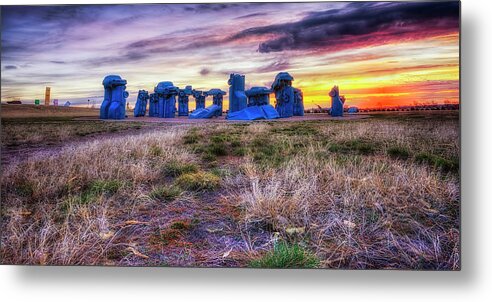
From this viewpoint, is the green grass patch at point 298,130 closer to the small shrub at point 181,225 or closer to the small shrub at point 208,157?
the small shrub at point 208,157

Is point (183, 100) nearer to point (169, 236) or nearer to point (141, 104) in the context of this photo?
point (141, 104)

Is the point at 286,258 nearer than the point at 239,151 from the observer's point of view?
Yes

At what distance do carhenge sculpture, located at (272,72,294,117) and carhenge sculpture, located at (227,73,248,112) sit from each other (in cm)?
27

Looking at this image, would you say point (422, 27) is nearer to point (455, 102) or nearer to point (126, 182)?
point (455, 102)

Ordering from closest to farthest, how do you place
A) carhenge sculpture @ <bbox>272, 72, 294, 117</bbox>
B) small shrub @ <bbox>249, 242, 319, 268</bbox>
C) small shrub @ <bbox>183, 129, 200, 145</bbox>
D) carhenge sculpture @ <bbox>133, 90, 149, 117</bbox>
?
small shrub @ <bbox>249, 242, 319, 268</bbox>
carhenge sculpture @ <bbox>272, 72, 294, 117</bbox>
carhenge sculpture @ <bbox>133, 90, 149, 117</bbox>
small shrub @ <bbox>183, 129, 200, 145</bbox>

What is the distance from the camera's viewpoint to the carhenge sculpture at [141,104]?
12.7 feet

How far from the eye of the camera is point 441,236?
353 centimetres

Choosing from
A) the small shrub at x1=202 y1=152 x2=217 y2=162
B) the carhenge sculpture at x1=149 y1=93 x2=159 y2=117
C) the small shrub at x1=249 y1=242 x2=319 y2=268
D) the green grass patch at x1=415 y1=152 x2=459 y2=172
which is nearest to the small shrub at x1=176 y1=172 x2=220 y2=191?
the small shrub at x1=202 y1=152 x2=217 y2=162

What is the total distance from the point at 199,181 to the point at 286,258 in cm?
98

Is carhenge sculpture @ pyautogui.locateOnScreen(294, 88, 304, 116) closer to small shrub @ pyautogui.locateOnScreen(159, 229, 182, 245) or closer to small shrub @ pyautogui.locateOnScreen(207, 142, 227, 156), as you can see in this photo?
small shrub @ pyautogui.locateOnScreen(207, 142, 227, 156)

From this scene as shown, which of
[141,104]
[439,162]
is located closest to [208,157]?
[141,104]

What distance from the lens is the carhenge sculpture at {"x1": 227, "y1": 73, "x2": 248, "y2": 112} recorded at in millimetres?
3781

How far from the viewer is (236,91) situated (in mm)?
3789

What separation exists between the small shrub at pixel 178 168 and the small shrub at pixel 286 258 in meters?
0.98
